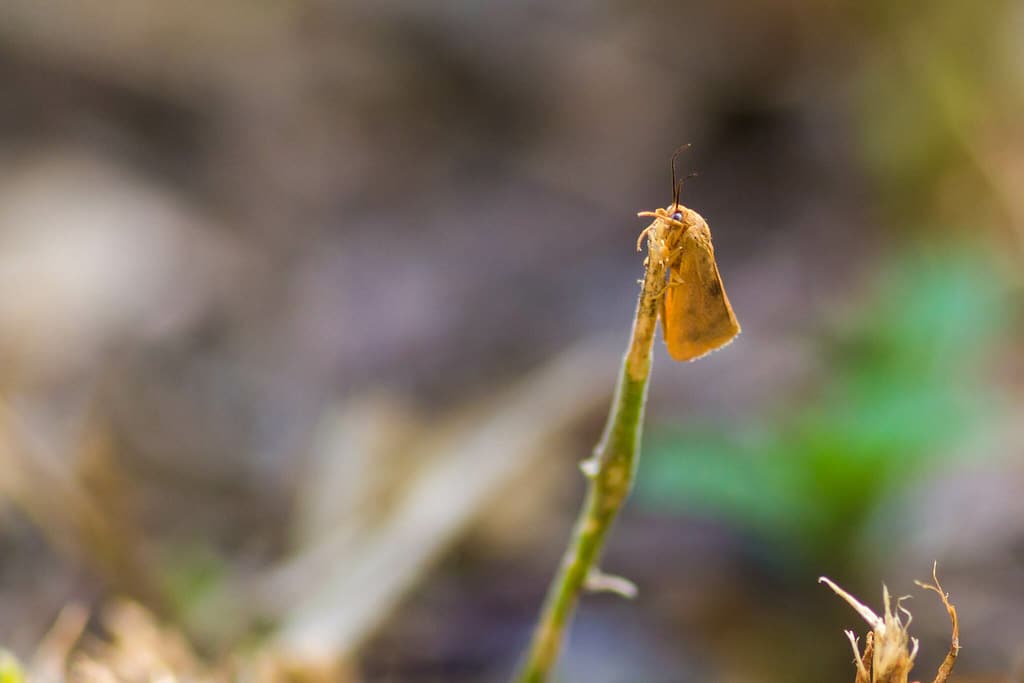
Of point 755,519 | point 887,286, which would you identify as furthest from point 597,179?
point 755,519

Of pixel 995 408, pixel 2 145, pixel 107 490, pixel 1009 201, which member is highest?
pixel 1009 201

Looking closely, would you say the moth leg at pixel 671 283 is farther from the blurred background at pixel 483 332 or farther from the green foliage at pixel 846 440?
the green foliage at pixel 846 440

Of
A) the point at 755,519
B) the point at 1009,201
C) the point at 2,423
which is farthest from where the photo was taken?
the point at 1009,201

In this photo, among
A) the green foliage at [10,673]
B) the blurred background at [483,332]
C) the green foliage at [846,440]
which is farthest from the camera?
the green foliage at [846,440]

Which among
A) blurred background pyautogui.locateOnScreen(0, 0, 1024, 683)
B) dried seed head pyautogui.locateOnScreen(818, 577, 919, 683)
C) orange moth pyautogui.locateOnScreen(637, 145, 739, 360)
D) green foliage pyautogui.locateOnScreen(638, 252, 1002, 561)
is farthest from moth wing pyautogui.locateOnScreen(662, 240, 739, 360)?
green foliage pyautogui.locateOnScreen(638, 252, 1002, 561)

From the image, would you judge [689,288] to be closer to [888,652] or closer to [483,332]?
[888,652]

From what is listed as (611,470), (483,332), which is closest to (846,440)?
(611,470)

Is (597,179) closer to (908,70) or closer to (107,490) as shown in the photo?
(908,70)

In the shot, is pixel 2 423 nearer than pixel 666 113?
Yes

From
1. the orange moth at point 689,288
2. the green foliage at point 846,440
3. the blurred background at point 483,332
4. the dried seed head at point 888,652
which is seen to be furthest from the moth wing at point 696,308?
the green foliage at point 846,440
